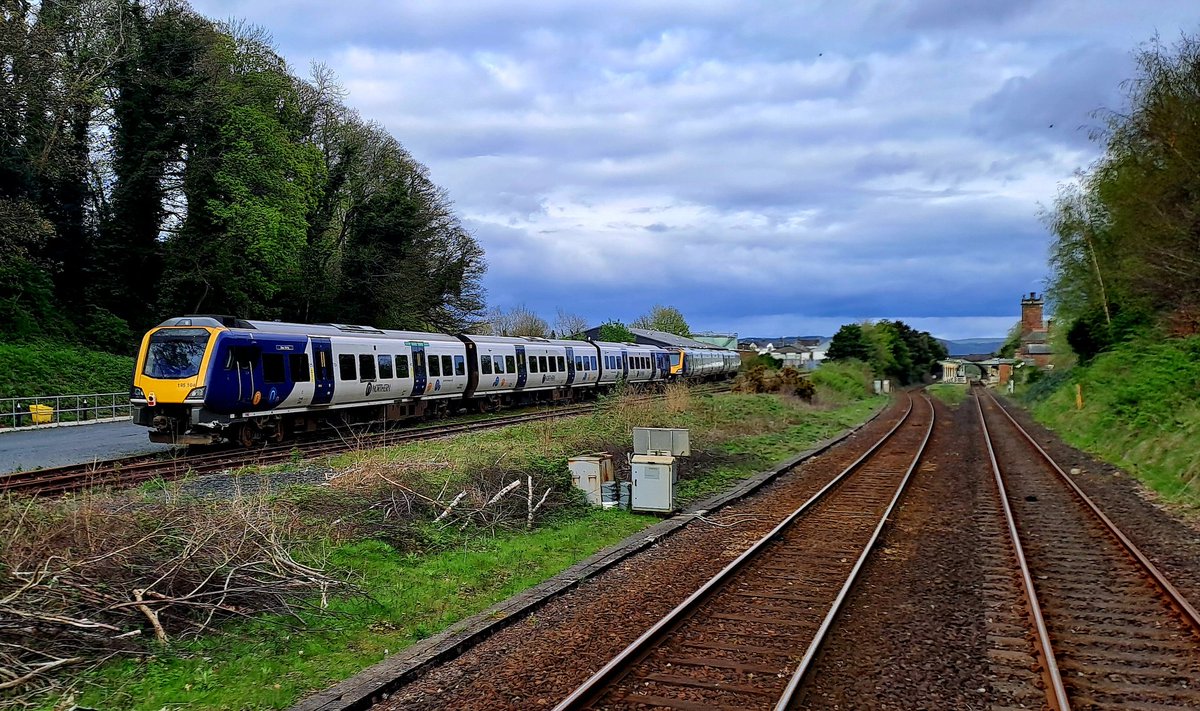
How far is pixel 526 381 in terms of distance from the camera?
102 ft

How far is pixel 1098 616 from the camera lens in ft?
23.7

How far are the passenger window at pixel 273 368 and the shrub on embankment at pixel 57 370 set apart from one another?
10428 mm

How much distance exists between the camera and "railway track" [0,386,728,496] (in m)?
12.0

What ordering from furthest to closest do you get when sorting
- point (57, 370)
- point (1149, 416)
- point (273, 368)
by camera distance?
point (57, 370) < point (1149, 416) < point (273, 368)

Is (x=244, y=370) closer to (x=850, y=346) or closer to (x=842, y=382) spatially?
(x=842, y=382)

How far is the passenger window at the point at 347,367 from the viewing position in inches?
781

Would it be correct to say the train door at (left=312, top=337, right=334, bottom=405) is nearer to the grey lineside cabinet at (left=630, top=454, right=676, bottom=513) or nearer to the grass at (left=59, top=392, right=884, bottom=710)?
the grass at (left=59, top=392, right=884, bottom=710)

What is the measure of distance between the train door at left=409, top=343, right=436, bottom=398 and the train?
0.03 meters

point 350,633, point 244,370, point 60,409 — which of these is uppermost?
point 244,370

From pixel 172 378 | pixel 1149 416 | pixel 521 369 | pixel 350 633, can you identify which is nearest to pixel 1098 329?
pixel 1149 416

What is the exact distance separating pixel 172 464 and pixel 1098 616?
568 inches

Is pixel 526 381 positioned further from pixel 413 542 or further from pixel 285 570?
pixel 285 570

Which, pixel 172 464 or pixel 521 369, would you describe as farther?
pixel 521 369

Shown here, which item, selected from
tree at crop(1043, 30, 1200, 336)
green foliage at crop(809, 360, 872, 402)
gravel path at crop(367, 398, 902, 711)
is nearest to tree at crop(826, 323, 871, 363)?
green foliage at crop(809, 360, 872, 402)
